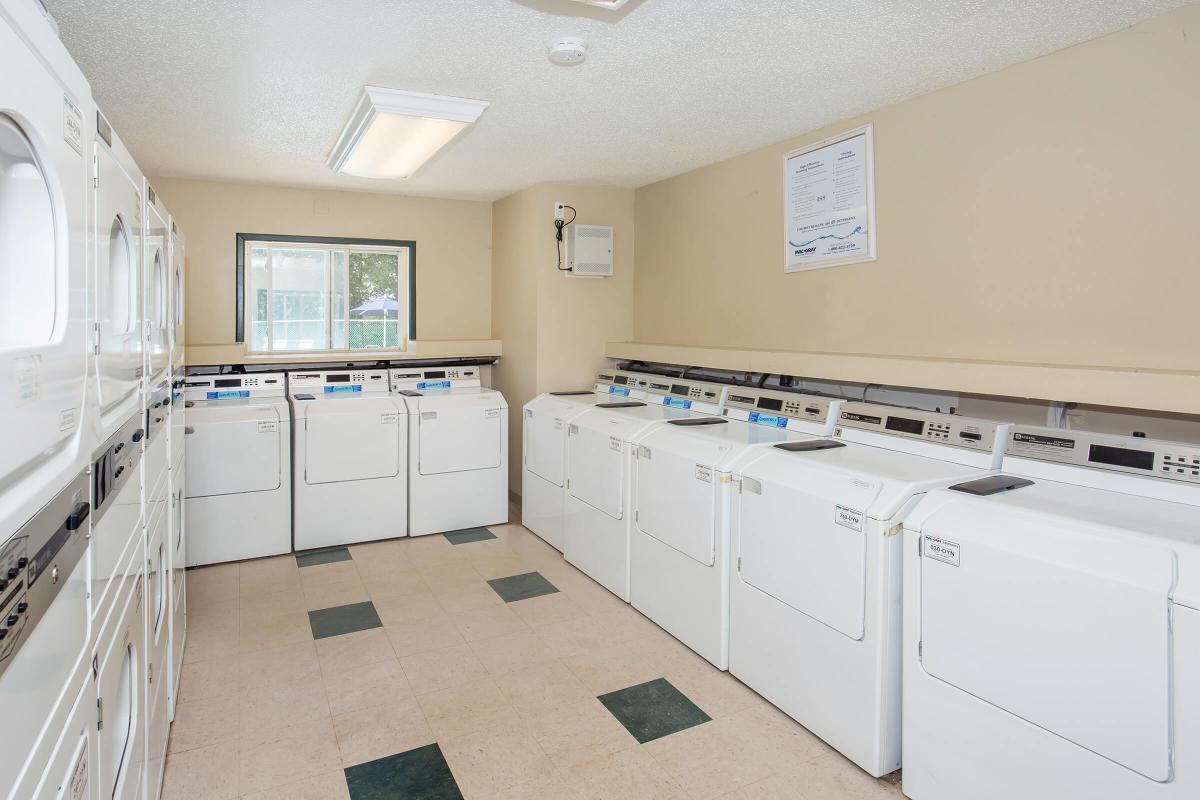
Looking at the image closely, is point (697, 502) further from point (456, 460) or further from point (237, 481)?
point (237, 481)

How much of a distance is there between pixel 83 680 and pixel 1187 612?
2117 mm

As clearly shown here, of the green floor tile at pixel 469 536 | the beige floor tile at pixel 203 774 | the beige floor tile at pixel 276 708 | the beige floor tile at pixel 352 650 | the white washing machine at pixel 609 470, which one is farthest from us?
the green floor tile at pixel 469 536

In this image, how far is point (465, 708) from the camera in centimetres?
263

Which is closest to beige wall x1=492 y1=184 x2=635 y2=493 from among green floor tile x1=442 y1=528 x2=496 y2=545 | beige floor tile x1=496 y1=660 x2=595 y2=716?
green floor tile x1=442 y1=528 x2=496 y2=545

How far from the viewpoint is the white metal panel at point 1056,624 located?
156 cm

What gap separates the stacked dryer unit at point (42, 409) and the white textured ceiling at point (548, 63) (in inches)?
61.1

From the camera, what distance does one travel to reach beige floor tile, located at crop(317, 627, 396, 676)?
2.96 m

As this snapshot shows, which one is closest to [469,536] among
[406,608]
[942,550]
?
[406,608]

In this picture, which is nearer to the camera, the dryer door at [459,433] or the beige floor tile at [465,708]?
the beige floor tile at [465,708]

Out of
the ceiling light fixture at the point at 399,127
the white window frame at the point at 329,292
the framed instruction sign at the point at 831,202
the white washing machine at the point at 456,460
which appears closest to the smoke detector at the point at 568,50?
the ceiling light fixture at the point at 399,127

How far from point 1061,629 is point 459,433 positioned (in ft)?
12.2

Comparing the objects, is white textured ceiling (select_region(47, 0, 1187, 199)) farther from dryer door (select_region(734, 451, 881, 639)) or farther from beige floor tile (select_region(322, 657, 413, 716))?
beige floor tile (select_region(322, 657, 413, 716))

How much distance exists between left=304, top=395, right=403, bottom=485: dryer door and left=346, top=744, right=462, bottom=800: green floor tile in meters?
2.43

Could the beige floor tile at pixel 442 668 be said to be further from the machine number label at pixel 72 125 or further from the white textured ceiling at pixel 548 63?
the white textured ceiling at pixel 548 63
